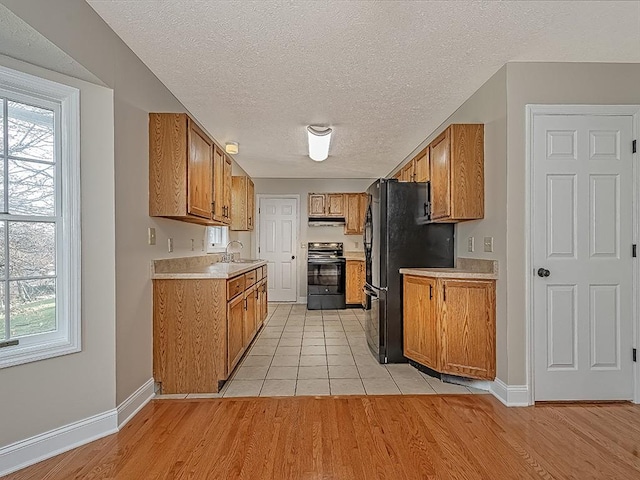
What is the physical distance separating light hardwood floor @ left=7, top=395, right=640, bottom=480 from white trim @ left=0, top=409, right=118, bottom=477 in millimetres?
54

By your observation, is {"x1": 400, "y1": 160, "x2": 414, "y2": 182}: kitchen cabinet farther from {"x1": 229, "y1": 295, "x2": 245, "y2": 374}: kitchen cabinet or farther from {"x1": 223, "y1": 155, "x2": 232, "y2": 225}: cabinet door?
{"x1": 229, "y1": 295, "x2": 245, "y2": 374}: kitchen cabinet

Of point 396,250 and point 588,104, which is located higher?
point 588,104

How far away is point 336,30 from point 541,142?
64.6 inches

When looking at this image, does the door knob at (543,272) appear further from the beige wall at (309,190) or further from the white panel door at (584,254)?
the beige wall at (309,190)

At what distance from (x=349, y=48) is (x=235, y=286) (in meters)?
2.05

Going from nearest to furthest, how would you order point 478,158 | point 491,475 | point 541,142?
point 491,475, point 541,142, point 478,158

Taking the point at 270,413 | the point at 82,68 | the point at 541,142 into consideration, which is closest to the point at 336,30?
the point at 82,68

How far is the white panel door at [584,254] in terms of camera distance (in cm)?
266

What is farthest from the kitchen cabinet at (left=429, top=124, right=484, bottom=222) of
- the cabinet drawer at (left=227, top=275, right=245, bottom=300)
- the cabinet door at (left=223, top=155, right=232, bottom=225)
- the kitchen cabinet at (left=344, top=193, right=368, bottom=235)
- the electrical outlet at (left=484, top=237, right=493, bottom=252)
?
the kitchen cabinet at (left=344, top=193, right=368, bottom=235)

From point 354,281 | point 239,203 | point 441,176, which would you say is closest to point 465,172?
point 441,176

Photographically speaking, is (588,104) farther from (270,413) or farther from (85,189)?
(85,189)

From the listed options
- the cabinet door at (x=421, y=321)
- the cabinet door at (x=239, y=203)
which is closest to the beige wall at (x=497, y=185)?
the cabinet door at (x=421, y=321)

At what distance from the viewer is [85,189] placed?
7.22ft

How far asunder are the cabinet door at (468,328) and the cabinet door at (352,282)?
3608mm
